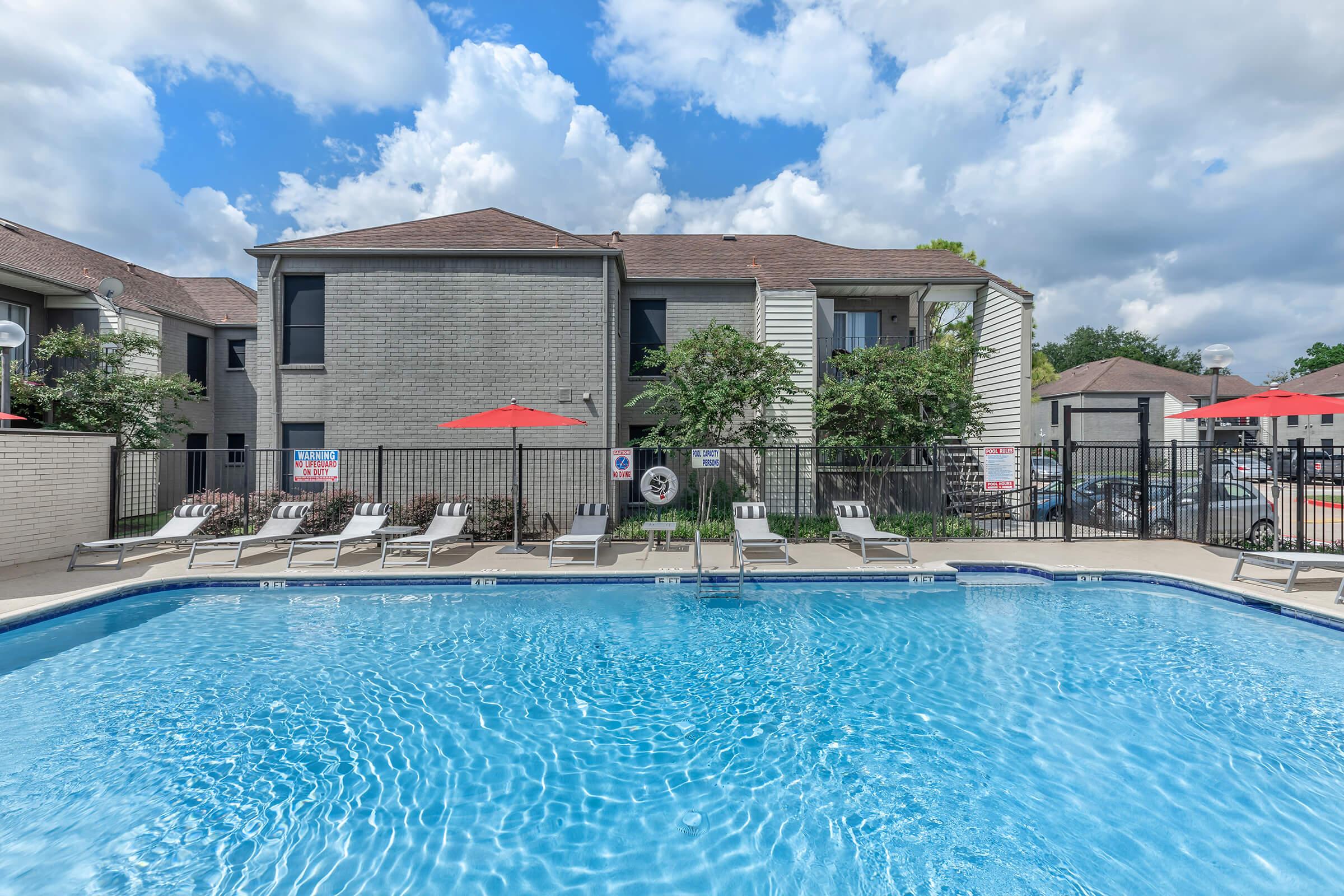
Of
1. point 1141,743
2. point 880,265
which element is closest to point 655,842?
point 1141,743

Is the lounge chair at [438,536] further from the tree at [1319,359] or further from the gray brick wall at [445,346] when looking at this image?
the tree at [1319,359]

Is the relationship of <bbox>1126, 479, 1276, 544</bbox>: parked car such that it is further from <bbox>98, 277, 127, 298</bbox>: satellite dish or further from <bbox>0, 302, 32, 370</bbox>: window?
<bbox>0, 302, 32, 370</bbox>: window

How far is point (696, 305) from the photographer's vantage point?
14.1m

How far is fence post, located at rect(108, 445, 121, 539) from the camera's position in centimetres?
1000

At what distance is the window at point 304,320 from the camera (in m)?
12.1

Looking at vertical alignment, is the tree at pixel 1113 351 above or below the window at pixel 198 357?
above

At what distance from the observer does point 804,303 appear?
12883 mm

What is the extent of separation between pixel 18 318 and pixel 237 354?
4512mm

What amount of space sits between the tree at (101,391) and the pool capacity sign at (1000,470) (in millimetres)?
17916

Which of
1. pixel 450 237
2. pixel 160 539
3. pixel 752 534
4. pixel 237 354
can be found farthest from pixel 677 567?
pixel 237 354

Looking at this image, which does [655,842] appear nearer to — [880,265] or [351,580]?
[351,580]

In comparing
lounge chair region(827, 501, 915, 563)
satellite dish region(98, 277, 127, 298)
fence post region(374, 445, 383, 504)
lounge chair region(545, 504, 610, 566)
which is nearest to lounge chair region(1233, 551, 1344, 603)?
lounge chair region(827, 501, 915, 563)

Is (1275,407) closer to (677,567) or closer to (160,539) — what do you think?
(677,567)

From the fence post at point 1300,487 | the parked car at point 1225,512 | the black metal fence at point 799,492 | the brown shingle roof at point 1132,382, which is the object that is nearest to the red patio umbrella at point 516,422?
the black metal fence at point 799,492
